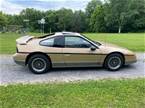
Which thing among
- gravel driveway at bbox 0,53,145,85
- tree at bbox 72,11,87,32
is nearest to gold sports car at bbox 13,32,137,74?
gravel driveway at bbox 0,53,145,85

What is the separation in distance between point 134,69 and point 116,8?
68.5 meters

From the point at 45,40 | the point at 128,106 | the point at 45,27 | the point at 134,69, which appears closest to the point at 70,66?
the point at 45,40

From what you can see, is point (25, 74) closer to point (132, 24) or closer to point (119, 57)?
point (119, 57)

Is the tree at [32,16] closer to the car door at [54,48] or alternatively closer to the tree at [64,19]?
the tree at [64,19]

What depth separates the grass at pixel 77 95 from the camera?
4961mm

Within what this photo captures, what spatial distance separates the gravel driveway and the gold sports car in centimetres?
24

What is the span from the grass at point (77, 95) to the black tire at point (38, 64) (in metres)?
1.71

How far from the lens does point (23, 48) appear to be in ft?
26.5

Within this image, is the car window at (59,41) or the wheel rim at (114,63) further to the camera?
the wheel rim at (114,63)

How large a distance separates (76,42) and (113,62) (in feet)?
4.74

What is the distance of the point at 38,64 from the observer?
8.11 meters

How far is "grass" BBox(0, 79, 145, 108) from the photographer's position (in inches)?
195

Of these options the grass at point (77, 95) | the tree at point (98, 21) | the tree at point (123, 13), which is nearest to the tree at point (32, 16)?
the tree at point (98, 21)

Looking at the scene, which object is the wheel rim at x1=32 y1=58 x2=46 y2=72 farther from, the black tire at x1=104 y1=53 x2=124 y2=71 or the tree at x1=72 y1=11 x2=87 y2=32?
the tree at x1=72 y1=11 x2=87 y2=32
